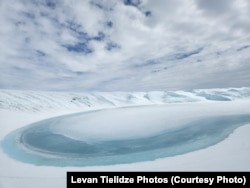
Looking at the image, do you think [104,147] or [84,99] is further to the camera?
[84,99]

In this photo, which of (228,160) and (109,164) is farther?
(109,164)

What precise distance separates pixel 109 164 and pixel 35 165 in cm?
182

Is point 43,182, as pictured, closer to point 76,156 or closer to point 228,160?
point 76,156

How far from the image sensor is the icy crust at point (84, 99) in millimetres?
20297

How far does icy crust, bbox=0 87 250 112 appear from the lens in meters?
20.3

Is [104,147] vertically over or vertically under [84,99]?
under

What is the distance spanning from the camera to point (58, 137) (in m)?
8.34

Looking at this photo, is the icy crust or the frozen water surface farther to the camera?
the icy crust

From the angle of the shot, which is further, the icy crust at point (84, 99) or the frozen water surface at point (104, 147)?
the icy crust at point (84, 99)

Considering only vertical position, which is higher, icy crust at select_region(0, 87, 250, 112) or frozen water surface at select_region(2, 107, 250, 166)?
icy crust at select_region(0, 87, 250, 112)

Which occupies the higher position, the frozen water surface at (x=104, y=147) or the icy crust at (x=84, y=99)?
the icy crust at (x=84, y=99)

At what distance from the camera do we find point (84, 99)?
31000mm

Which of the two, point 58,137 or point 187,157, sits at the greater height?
point 58,137

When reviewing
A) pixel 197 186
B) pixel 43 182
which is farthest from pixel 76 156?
pixel 197 186
